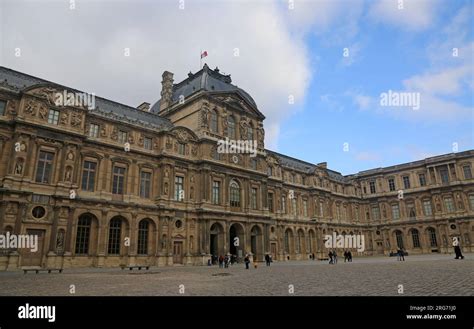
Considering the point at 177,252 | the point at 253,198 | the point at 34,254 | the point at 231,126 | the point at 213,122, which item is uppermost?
the point at 231,126

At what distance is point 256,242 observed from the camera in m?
40.2

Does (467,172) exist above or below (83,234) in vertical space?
above

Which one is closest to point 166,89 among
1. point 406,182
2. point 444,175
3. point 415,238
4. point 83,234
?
point 83,234

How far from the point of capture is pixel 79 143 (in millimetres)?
27656

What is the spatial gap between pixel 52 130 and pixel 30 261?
10.6 m

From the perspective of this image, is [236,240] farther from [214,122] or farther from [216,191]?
[214,122]

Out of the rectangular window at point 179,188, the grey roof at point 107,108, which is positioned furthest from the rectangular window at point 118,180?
the rectangular window at point 179,188

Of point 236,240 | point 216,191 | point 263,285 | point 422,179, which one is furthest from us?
point 422,179

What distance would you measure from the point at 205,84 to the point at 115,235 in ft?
68.5

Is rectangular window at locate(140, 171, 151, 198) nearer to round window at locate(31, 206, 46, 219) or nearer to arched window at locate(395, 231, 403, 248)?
round window at locate(31, 206, 46, 219)

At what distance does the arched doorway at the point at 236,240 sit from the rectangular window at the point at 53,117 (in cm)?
2205

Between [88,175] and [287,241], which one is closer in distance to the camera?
[88,175]

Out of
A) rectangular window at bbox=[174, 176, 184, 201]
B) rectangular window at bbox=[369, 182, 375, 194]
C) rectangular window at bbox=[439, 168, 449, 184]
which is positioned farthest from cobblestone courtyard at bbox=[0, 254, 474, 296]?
rectangular window at bbox=[369, 182, 375, 194]
